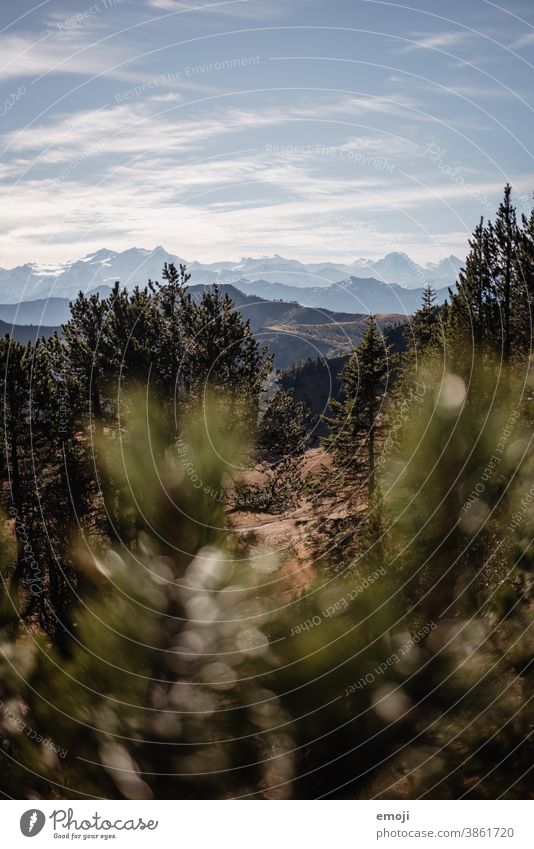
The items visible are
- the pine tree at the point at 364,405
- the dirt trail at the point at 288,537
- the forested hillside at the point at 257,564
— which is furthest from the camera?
the pine tree at the point at 364,405

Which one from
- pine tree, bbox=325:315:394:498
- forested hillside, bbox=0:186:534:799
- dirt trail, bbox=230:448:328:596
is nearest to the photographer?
forested hillside, bbox=0:186:534:799

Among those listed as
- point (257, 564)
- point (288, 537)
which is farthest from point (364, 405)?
point (257, 564)

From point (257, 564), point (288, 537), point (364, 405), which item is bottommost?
point (257, 564)

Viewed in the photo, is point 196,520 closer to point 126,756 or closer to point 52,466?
point 52,466

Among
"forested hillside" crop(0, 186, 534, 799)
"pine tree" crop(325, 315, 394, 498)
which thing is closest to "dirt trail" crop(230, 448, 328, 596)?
"forested hillside" crop(0, 186, 534, 799)

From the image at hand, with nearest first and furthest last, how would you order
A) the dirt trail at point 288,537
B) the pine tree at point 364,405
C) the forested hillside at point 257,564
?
1. the forested hillside at point 257,564
2. the dirt trail at point 288,537
3. the pine tree at point 364,405

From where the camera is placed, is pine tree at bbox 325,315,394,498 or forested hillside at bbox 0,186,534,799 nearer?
forested hillside at bbox 0,186,534,799

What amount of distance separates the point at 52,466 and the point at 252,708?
1731 centimetres

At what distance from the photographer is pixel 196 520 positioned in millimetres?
37219

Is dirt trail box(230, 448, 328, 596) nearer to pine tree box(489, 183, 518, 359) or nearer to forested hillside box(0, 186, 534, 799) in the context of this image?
forested hillside box(0, 186, 534, 799)

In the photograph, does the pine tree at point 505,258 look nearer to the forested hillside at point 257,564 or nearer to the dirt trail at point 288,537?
the forested hillside at point 257,564

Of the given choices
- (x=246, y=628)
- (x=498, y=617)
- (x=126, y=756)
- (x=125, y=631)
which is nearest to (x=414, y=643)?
(x=498, y=617)

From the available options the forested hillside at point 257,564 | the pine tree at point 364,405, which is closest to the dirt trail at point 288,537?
the forested hillside at point 257,564

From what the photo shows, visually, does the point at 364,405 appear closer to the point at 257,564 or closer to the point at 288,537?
the point at 288,537
